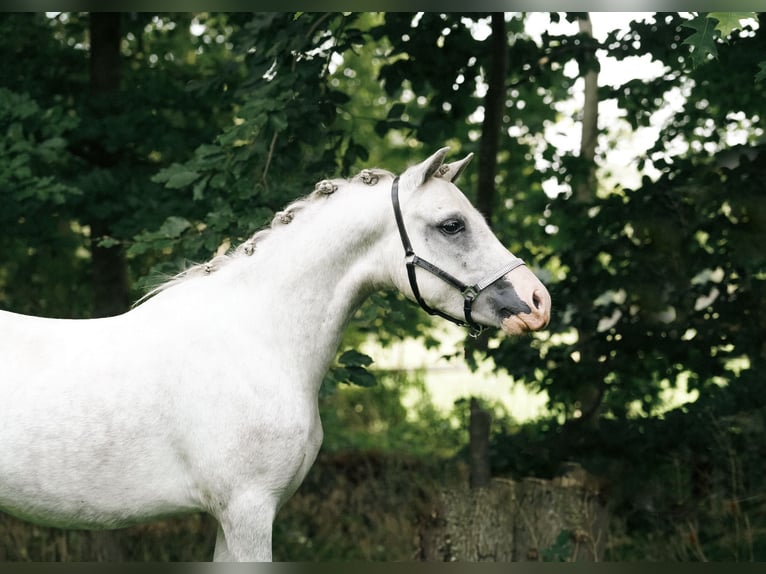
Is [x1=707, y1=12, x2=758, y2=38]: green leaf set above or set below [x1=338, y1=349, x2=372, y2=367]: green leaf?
above

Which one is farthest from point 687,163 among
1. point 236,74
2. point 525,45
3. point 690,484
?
point 236,74

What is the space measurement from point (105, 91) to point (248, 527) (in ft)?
16.4

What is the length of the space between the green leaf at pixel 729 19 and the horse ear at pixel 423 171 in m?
1.07

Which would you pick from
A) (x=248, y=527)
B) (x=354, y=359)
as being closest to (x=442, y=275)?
(x=248, y=527)

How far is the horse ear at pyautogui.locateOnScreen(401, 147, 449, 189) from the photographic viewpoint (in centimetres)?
341

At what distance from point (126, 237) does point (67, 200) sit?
0.60 meters

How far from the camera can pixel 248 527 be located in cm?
328

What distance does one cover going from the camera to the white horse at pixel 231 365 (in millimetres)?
3270

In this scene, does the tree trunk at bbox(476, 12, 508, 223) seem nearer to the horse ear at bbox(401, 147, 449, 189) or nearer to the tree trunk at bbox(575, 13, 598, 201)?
the tree trunk at bbox(575, 13, 598, 201)

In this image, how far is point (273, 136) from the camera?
5570mm

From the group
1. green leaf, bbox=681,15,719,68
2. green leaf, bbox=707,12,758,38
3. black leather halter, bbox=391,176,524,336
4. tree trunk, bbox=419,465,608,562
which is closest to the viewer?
green leaf, bbox=707,12,758,38

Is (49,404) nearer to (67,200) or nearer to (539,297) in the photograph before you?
(539,297)

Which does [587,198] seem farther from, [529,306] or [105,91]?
[529,306]

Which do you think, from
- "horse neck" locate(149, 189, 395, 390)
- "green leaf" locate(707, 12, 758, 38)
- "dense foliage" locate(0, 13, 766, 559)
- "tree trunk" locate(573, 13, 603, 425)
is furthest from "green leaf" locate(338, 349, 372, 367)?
"green leaf" locate(707, 12, 758, 38)
